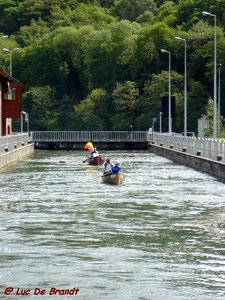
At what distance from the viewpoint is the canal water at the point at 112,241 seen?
19.2m

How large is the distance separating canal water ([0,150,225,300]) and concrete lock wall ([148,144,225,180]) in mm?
3978

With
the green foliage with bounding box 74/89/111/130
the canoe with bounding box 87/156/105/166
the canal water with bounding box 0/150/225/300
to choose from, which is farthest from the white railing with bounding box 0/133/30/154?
the green foliage with bounding box 74/89/111/130

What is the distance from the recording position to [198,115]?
365 ft

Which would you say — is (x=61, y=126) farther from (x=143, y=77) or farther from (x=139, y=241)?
(x=139, y=241)

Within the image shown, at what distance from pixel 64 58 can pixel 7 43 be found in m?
18.6

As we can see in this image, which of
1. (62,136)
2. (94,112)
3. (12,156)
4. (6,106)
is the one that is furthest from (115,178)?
(94,112)

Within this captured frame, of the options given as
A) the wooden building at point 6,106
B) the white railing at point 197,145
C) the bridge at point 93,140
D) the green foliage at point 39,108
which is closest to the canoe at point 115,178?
the white railing at point 197,145

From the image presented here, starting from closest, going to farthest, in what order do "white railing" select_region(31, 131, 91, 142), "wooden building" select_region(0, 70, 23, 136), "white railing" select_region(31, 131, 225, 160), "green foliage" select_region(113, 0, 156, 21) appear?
"white railing" select_region(31, 131, 225, 160) → "wooden building" select_region(0, 70, 23, 136) → "white railing" select_region(31, 131, 91, 142) → "green foliage" select_region(113, 0, 156, 21)

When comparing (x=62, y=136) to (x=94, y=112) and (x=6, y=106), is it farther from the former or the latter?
(x=6, y=106)

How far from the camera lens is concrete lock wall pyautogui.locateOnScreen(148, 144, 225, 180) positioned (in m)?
48.2

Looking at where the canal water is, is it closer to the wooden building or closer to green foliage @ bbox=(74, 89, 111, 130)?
the wooden building

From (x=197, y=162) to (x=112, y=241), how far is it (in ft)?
108

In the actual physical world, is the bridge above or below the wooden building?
below

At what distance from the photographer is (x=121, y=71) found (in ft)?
431
